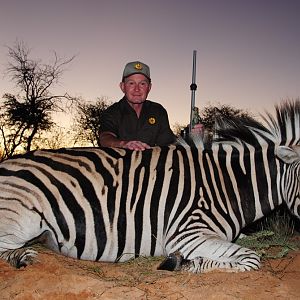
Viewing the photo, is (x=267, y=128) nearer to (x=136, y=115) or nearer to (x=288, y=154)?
(x=288, y=154)

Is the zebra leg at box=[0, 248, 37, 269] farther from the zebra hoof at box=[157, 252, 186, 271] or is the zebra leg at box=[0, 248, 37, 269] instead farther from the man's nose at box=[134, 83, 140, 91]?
the man's nose at box=[134, 83, 140, 91]

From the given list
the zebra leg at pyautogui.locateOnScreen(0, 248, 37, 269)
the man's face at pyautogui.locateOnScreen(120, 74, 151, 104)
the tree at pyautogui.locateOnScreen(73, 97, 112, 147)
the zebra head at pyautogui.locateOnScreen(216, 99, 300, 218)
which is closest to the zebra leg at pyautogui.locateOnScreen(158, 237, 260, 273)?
the zebra head at pyautogui.locateOnScreen(216, 99, 300, 218)

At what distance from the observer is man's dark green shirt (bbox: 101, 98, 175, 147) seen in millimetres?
4211

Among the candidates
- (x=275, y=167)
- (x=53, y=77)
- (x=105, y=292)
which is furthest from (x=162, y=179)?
(x=53, y=77)

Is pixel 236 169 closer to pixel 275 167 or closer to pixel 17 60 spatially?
pixel 275 167

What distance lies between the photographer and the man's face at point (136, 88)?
414cm

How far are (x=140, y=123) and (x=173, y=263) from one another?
2162 mm

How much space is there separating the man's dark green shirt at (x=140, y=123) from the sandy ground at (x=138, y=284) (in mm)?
1991

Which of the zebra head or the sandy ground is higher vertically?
the zebra head

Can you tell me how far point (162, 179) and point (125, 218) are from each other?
1.14 feet

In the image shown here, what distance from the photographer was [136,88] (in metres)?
4.18

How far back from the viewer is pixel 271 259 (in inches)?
106

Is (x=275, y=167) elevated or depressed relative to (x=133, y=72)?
depressed

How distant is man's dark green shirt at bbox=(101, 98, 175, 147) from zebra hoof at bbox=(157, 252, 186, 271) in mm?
1938
